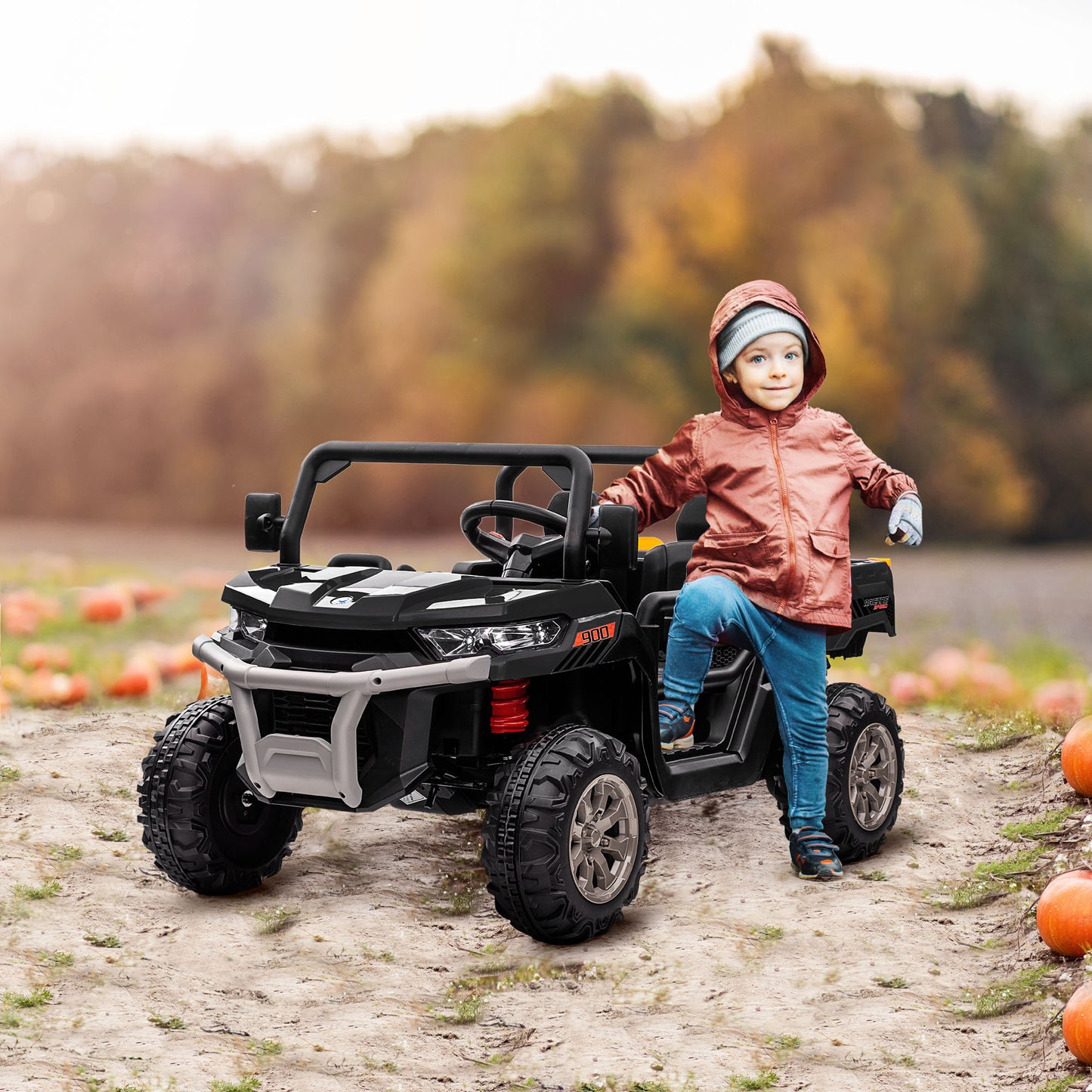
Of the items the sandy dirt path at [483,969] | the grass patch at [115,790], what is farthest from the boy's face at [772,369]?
the grass patch at [115,790]

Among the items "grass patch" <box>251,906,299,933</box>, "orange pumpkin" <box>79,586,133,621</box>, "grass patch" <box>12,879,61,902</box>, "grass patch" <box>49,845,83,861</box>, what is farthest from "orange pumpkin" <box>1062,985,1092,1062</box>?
"orange pumpkin" <box>79,586,133,621</box>

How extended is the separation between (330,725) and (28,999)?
975 mm

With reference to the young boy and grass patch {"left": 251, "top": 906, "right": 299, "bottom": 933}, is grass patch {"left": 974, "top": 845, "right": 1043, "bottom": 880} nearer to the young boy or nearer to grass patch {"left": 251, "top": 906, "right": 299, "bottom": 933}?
the young boy

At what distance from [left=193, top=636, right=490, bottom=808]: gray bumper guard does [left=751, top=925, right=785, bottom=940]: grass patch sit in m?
1.07

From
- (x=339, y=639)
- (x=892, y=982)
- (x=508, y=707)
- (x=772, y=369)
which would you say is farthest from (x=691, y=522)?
(x=892, y=982)

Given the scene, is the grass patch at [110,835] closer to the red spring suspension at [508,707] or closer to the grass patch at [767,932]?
the red spring suspension at [508,707]

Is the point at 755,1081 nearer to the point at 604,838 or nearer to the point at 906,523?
the point at 604,838

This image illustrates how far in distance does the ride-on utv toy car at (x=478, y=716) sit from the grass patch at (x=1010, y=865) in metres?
0.39

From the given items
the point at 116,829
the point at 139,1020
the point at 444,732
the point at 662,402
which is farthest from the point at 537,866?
the point at 662,402

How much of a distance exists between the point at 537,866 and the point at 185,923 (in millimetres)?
1125

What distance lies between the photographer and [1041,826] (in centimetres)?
535

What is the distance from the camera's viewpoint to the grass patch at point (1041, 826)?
208 inches

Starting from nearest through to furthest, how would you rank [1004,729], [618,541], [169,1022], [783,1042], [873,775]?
[783,1042]
[169,1022]
[618,541]
[873,775]
[1004,729]

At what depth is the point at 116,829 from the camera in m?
5.46
